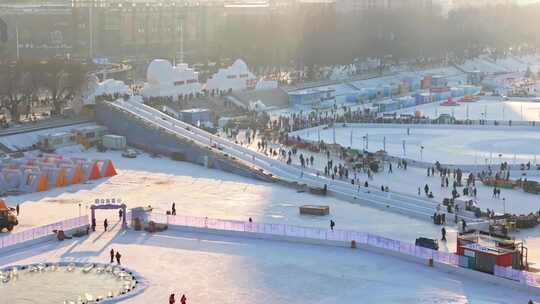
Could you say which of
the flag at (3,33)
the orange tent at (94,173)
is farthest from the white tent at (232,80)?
the orange tent at (94,173)

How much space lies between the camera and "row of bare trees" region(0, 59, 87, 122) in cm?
3962

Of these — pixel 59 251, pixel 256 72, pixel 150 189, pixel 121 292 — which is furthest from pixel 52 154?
pixel 256 72

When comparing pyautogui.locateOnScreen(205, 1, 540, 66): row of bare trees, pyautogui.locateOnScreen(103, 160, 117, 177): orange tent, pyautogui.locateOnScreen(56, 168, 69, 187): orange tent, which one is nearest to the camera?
pyautogui.locateOnScreen(56, 168, 69, 187): orange tent

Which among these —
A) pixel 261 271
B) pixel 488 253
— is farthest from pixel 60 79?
pixel 488 253

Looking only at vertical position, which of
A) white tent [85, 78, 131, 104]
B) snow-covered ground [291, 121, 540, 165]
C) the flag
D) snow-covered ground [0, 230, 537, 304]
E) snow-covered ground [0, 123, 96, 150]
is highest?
the flag

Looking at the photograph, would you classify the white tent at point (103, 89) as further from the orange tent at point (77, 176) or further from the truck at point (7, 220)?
the truck at point (7, 220)

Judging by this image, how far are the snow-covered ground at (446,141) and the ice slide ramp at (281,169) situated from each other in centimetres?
518

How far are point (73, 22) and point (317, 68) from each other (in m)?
18.9

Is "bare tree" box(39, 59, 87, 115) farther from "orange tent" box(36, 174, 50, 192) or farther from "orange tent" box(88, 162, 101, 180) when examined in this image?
"orange tent" box(36, 174, 50, 192)

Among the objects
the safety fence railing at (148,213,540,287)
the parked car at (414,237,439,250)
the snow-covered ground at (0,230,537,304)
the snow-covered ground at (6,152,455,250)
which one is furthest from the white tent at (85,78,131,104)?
the parked car at (414,237,439,250)

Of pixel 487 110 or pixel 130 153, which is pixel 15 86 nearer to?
pixel 130 153

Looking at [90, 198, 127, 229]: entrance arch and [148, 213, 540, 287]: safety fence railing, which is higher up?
[90, 198, 127, 229]: entrance arch

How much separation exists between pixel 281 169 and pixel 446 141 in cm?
938

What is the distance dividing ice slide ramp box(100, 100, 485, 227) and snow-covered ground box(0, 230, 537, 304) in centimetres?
513
